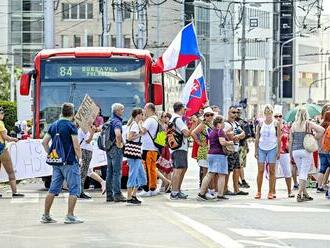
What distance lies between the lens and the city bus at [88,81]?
23.2 meters

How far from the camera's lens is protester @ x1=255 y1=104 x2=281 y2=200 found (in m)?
19.7

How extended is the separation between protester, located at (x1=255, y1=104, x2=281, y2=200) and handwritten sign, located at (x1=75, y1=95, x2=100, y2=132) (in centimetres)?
319

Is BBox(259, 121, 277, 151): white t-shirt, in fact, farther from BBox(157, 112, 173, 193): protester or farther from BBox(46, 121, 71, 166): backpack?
BBox(46, 121, 71, 166): backpack

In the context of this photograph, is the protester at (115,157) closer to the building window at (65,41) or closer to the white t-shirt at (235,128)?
the white t-shirt at (235,128)

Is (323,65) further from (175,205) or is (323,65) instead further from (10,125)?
(175,205)

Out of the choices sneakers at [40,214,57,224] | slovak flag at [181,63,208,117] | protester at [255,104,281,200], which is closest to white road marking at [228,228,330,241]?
sneakers at [40,214,57,224]

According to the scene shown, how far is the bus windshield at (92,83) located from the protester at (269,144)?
162 inches

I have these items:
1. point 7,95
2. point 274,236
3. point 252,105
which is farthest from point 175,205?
point 252,105

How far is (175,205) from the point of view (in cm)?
1842

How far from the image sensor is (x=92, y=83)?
921 inches

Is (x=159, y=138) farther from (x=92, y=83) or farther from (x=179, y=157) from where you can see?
(x=92, y=83)

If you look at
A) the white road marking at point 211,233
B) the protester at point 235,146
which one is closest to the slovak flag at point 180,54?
the protester at point 235,146

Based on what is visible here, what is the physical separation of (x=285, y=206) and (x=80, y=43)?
75.7 metres

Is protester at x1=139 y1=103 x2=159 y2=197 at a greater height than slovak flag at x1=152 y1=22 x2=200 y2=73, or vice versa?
slovak flag at x1=152 y1=22 x2=200 y2=73
